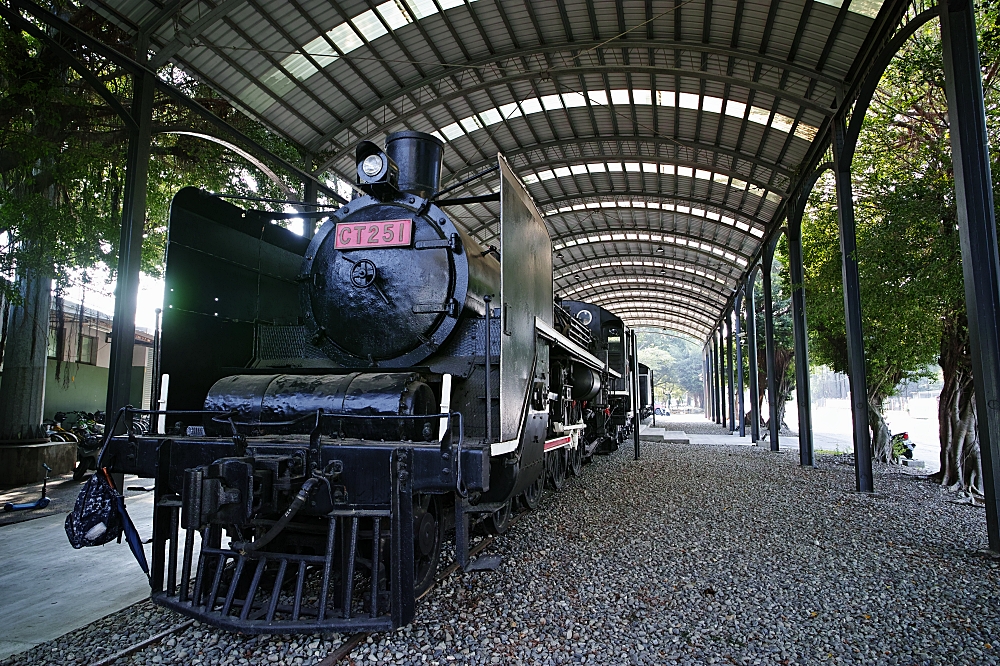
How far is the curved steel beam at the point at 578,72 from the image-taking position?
10.1 m

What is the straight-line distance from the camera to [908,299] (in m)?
8.01

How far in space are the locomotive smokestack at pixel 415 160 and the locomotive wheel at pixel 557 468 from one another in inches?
141

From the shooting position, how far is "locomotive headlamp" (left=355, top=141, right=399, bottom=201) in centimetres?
425

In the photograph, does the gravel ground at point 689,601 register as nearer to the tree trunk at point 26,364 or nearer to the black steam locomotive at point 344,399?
the black steam locomotive at point 344,399

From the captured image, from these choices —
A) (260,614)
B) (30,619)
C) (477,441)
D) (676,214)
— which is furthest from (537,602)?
(676,214)

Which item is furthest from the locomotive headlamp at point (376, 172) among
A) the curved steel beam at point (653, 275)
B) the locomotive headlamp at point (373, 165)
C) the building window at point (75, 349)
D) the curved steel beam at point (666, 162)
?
the curved steel beam at point (653, 275)

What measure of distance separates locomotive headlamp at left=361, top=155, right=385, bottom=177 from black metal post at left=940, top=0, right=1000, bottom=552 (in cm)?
498

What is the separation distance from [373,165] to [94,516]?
282 cm

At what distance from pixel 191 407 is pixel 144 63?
5815mm

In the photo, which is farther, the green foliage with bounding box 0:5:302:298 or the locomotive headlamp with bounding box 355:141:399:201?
the green foliage with bounding box 0:5:302:298

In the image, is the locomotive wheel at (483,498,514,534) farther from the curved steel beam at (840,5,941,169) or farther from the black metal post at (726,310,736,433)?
the black metal post at (726,310,736,433)

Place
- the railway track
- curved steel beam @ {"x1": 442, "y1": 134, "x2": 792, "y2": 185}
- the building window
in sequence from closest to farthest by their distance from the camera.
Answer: the railway track, curved steel beam @ {"x1": 442, "y1": 134, "x2": 792, "y2": 185}, the building window

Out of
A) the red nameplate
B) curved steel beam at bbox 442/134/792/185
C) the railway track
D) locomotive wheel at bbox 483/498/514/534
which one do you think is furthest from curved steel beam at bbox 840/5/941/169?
the railway track

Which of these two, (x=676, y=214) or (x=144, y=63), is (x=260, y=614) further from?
(x=676, y=214)
